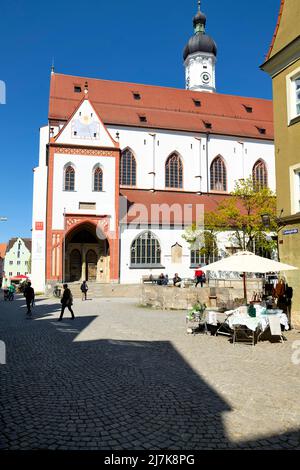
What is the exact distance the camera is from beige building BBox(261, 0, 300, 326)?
13.1 metres

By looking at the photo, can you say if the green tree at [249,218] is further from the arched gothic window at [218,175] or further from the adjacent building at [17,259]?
the adjacent building at [17,259]

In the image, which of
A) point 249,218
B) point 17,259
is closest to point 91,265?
point 249,218

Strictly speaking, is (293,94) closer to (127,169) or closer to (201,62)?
(127,169)

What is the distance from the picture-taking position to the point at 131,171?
37.0 m

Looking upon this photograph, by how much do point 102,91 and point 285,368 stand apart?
38131 mm

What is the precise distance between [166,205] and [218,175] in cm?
820

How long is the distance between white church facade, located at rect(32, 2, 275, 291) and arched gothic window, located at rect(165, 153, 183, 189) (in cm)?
10

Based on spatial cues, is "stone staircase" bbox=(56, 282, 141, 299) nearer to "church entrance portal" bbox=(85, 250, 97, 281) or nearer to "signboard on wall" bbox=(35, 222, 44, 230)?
"church entrance portal" bbox=(85, 250, 97, 281)

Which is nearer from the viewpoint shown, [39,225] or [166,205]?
[39,225]

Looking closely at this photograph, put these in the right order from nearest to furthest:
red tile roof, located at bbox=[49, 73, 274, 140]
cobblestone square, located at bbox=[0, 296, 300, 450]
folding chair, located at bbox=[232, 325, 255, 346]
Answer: cobblestone square, located at bbox=[0, 296, 300, 450]
folding chair, located at bbox=[232, 325, 255, 346]
red tile roof, located at bbox=[49, 73, 274, 140]

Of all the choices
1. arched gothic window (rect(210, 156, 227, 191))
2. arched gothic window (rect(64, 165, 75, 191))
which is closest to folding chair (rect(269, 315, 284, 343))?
arched gothic window (rect(64, 165, 75, 191))

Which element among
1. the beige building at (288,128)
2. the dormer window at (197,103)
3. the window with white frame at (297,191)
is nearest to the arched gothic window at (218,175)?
the dormer window at (197,103)

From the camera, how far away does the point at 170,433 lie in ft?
15.4
